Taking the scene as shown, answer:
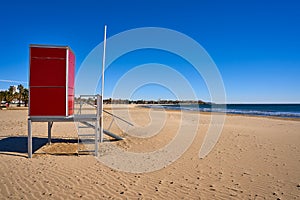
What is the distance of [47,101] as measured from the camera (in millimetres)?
9086

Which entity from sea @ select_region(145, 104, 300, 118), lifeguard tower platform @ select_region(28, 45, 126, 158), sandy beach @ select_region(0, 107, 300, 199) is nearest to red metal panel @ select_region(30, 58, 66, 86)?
lifeguard tower platform @ select_region(28, 45, 126, 158)

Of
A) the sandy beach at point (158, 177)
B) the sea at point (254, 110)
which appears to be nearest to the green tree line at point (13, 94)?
the sea at point (254, 110)

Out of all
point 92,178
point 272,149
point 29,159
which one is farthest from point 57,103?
point 272,149

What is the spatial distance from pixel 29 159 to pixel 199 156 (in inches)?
249

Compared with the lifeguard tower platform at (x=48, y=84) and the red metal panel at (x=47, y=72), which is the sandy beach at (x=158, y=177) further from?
the red metal panel at (x=47, y=72)

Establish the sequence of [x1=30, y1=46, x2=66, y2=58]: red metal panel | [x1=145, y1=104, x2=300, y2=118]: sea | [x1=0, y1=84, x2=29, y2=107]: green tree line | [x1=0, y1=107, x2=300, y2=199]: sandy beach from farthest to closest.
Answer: [x1=0, y1=84, x2=29, y2=107]: green tree line → [x1=145, y1=104, x2=300, y2=118]: sea → [x1=30, y1=46, x2=66, y2=58]: red metal panel → [x1=0, y1=107, x2=300, y2=199]: sandy beach

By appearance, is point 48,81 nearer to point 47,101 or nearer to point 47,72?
point 47,72

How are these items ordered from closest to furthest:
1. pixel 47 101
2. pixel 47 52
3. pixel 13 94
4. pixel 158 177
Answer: pixel 158 177, pixel 47 52, pixel 47 101, pixel 13 94

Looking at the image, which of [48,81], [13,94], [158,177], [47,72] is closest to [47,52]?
[47,72]

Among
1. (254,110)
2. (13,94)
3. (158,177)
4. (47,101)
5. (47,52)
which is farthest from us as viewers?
(254,110)

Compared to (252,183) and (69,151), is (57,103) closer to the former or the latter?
(69,151)

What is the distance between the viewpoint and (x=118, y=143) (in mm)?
12328

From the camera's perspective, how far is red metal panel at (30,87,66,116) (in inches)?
352

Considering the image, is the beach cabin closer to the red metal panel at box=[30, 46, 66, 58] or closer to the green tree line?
the red metal panel at box=[30, 46, 66, 58]
